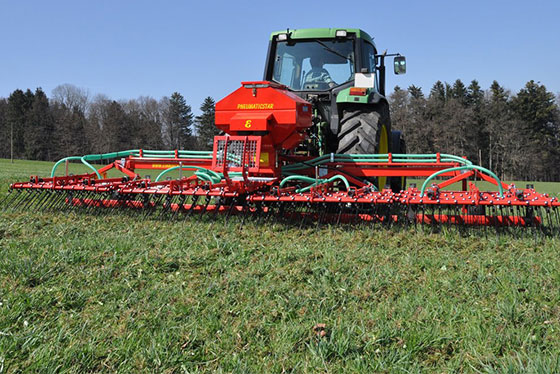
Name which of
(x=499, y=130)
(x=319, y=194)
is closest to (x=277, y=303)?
(x=319, y=194)

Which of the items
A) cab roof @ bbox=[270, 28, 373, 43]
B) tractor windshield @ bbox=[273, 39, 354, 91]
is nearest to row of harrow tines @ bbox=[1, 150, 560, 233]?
tractor windshield @ bbox=[273, 39, 354, 91]

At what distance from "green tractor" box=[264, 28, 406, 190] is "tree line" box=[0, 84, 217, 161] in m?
37.1

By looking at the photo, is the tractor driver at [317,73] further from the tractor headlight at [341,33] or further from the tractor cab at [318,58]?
the tractor headlight at [341,33]

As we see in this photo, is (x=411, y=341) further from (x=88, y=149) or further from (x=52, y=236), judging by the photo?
(x=88, y=149)

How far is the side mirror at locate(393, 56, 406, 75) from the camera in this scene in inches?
236

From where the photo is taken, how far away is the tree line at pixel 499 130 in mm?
37844

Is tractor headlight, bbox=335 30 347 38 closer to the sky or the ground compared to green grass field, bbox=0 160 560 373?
closer to the sky

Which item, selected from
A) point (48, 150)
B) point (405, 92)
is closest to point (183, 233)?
point (405, 92)

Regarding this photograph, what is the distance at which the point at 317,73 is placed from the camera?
570 centimetres

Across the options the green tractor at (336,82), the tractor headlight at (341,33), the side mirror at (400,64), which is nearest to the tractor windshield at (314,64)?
the green tractor at (336,82)

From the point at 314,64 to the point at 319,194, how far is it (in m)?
2.33

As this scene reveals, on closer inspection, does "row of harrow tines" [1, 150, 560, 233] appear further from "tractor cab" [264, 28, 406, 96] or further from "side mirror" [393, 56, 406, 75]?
"side mirror" [393, 56, 406, 75]

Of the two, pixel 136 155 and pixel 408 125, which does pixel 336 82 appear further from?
pixel 408 125

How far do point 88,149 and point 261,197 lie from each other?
148 ft
